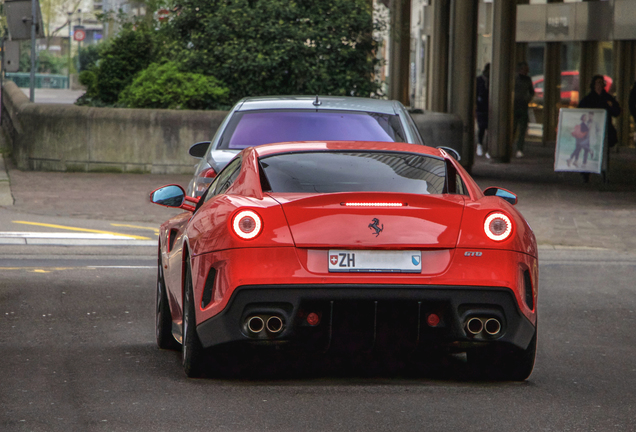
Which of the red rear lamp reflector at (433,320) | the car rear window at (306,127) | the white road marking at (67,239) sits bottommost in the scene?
the white road marking at (67,239)

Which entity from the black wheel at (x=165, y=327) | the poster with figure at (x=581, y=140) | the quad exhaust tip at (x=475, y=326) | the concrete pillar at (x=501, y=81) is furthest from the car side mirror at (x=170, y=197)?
the concrete pillar at (x=501, y=81)

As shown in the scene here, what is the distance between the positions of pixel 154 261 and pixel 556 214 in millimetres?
5488

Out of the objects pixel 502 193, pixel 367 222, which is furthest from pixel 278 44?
pixel 367 222

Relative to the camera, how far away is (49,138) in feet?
61.7

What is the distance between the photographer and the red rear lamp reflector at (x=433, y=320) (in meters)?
5.62

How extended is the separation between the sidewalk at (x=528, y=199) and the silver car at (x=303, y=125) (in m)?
3.14

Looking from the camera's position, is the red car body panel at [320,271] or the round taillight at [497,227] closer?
the red car body panel at [320,271]

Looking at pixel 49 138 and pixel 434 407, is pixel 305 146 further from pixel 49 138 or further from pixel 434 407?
pixel 49 138

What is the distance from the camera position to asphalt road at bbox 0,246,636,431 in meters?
5.12

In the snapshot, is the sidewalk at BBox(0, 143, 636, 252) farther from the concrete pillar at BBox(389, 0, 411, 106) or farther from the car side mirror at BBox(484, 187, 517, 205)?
the concrete pillar at BBox(389, 0, 411, 106)

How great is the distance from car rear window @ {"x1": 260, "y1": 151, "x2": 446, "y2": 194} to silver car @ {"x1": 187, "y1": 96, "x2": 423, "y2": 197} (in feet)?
10.5

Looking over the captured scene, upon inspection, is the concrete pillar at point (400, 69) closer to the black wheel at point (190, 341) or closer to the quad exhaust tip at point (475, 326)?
the black wheel at point (190, 341)

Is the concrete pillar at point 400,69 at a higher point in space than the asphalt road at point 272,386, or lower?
higher

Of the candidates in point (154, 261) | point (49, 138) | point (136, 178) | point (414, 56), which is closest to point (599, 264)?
point (154, 261)
